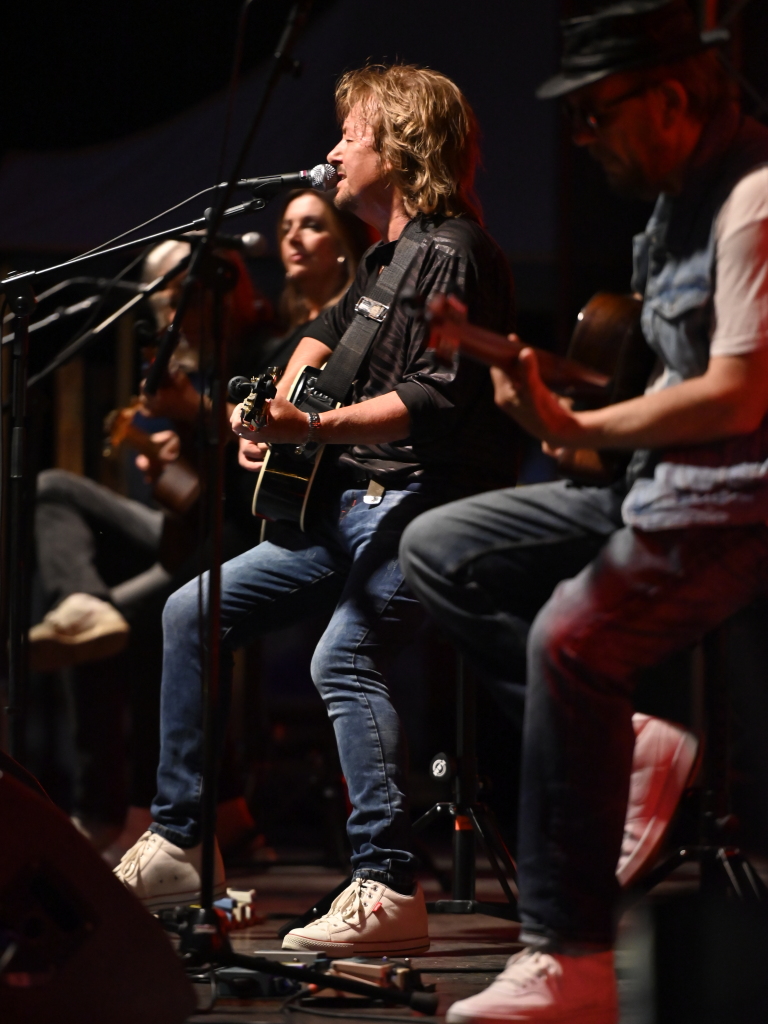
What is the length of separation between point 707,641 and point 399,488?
777 mm

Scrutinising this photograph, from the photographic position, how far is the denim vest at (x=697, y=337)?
1.80 meters

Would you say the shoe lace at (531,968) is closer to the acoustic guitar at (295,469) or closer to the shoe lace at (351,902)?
the shoe lace at (351,902)

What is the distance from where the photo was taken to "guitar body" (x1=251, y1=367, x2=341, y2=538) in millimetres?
2680

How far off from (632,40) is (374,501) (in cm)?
110

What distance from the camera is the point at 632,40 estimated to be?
1.82 meters

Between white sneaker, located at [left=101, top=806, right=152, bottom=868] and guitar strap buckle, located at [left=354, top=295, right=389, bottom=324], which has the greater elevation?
guitar strap buckle, located at [left=354, top=295, right=389, bottom=324]

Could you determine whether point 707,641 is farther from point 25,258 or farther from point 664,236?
point 25,258

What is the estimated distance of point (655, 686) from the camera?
3.86 meters

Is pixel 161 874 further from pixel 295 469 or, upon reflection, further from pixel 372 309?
pixel 372 309

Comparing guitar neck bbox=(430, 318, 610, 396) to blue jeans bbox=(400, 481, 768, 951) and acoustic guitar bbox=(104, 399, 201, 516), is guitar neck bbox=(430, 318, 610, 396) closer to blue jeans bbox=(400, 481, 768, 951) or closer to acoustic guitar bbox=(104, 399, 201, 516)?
blue jeans bbox=(400, 481, 768, 951)

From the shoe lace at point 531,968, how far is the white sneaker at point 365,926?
0.60 meters

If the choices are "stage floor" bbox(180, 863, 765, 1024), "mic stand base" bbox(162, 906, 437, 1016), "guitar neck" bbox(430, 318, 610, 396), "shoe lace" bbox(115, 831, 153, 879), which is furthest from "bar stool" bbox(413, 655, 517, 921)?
"guitar neck" bbox(430, 318, 610, 396)

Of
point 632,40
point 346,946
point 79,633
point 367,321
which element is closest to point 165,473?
point 79,633

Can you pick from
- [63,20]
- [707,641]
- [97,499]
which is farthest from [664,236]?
Result: [63,20]
